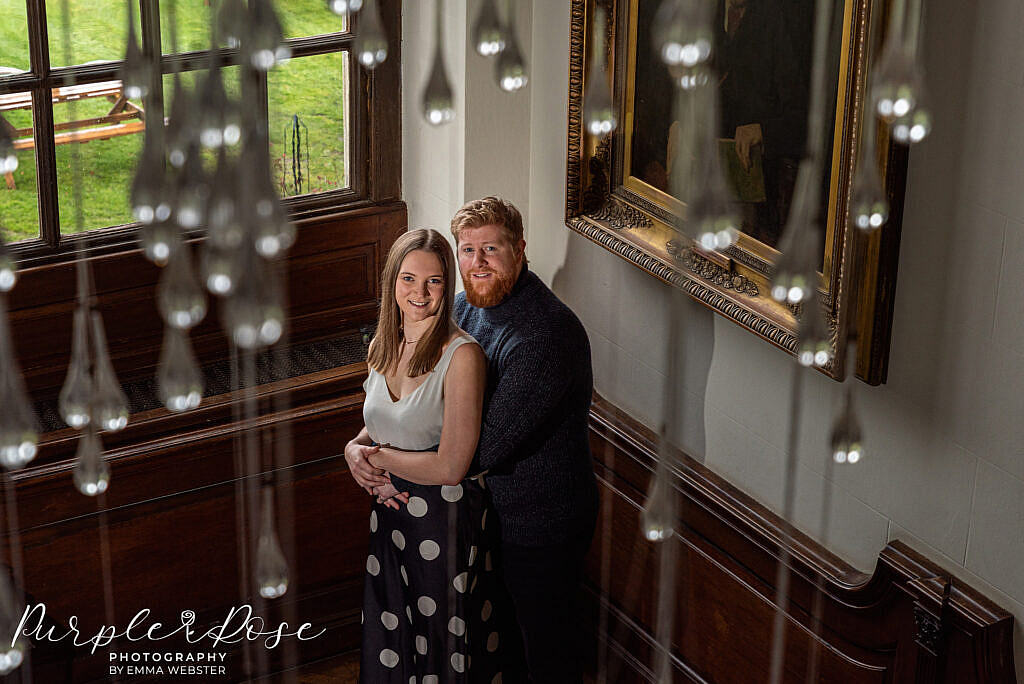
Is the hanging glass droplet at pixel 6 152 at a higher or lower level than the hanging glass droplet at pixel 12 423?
higher

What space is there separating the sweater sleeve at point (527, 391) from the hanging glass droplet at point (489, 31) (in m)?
1.54

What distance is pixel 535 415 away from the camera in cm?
241

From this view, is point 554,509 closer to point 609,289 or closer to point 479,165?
point 609,289

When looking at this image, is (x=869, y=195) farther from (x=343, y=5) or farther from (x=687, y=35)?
(x=343, y=5)

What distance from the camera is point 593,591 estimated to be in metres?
3.12

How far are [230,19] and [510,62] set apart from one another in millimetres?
191

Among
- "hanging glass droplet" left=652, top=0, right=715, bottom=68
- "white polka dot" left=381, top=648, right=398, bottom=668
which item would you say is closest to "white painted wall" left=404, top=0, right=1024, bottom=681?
"white polka dot" left=381, top=648, right=398, bottom=668

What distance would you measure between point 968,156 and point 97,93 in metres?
1.79

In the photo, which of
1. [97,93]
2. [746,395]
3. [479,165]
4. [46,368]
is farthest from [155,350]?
[746,395]

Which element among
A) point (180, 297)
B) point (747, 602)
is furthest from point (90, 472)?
point (747, 602)

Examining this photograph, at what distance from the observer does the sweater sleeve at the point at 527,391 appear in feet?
7.88

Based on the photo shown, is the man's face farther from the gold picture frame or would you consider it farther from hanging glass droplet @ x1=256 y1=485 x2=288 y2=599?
hanging glass droplet @ x1=256 y1=485 x2=288 y2=599

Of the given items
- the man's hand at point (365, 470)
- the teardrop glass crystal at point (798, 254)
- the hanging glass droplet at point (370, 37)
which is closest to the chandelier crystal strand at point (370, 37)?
the hanging glass droplet at point (370, 37)

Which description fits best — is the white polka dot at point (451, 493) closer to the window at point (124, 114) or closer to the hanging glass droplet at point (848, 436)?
the window at point (124, 114)
